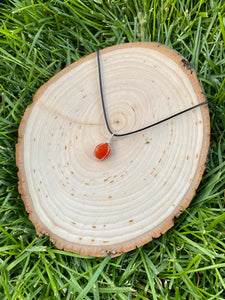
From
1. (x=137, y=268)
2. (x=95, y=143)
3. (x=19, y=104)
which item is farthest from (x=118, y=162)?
(x=19, y=104)

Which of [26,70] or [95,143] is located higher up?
[26,70]

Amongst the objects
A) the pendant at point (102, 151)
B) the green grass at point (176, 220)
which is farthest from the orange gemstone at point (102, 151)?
the green grass at point (176, 220)

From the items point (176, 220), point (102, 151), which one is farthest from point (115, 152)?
point (176, 220)

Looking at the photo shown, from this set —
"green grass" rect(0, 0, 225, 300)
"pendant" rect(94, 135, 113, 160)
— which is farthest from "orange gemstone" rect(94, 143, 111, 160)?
"green grass" rect(0, 0, 225, 300)

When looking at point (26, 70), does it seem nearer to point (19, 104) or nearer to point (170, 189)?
point (19, 104)

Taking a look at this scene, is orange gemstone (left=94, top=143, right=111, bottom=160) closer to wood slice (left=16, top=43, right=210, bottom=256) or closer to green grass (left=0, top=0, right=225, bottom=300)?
wood slice (left=16, top=43, right=210, bottom=256)

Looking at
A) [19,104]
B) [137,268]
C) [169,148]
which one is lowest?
[137,268]

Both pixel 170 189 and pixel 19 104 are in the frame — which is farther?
pixel 19 104
